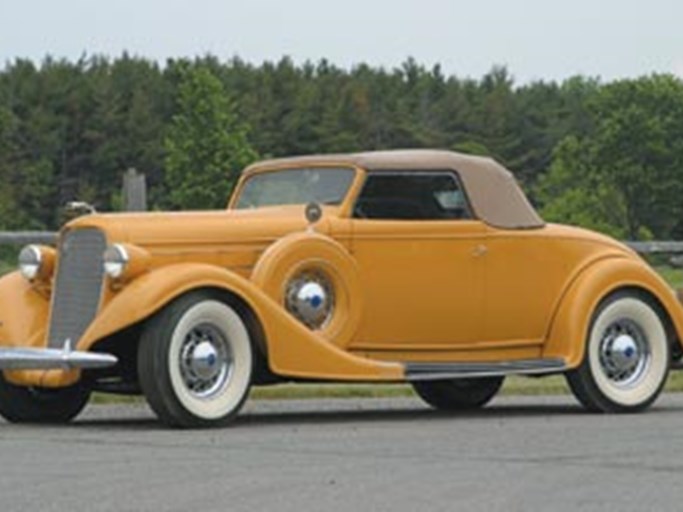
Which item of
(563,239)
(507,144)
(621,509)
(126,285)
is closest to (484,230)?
(563,239)

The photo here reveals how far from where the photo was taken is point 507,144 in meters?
119

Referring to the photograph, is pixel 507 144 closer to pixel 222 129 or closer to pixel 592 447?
pixel 222 129

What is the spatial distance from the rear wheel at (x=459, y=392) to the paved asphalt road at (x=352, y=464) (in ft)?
3.67

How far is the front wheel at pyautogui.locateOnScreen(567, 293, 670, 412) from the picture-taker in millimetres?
13539

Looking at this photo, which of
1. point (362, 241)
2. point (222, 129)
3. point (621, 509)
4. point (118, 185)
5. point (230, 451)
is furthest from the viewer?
point (118, 185)

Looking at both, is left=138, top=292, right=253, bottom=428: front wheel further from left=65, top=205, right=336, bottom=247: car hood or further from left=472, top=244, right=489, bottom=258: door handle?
left=472, top=244, right=489, bottom=258: door handle

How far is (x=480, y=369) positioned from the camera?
13289 mm

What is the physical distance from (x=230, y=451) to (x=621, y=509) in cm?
288

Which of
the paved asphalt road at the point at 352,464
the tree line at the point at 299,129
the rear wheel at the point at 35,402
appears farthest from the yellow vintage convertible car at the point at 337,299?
the tree line at the point at 299,129

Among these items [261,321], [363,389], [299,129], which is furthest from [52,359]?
[299,129]

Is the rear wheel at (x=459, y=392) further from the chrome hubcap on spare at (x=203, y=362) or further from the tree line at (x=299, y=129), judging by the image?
the tree line at (x=299, y=129)

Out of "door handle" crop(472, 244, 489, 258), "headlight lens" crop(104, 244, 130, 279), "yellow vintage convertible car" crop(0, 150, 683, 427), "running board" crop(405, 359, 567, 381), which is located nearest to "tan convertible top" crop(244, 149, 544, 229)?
"yellow vintage convertible car" crop(0, 150, 683, 427)

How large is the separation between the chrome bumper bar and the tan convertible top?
2.58 m

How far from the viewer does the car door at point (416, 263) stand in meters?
12.9
